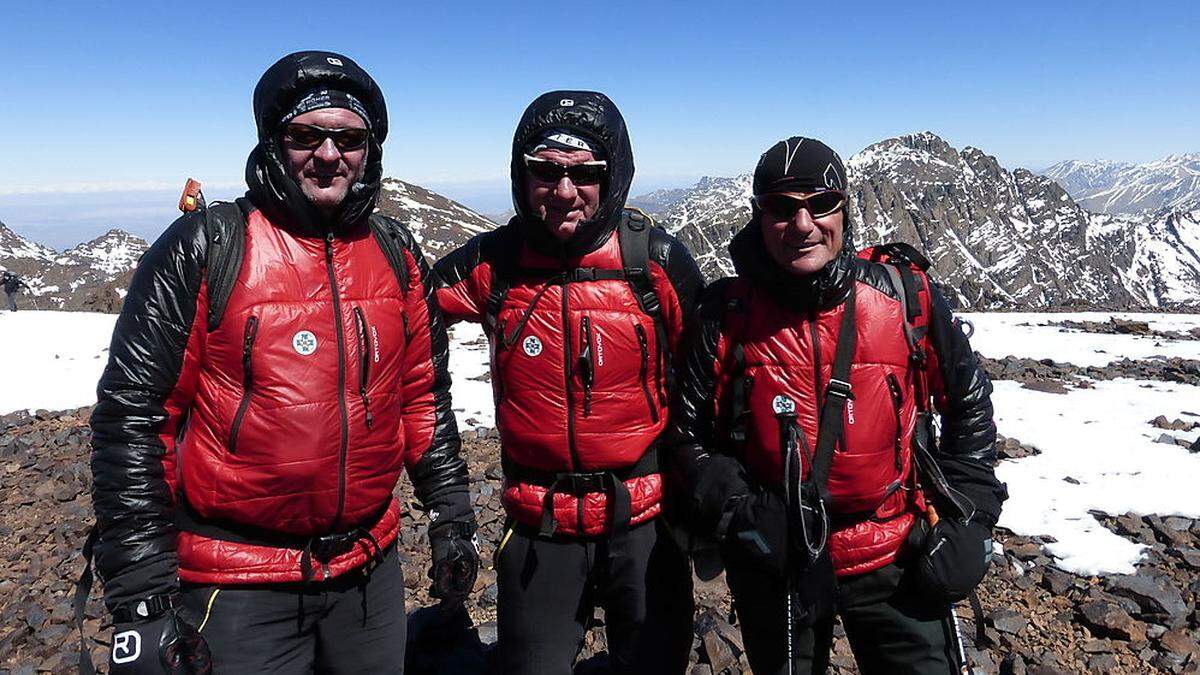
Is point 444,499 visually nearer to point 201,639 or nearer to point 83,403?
point 201,639

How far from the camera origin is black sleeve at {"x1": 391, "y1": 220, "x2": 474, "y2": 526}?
16.2 feet

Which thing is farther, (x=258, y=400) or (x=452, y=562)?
(x=452, y=562)

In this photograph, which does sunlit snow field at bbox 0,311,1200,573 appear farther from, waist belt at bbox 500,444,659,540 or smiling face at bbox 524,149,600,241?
smiling face at bbox 524,149,600,241

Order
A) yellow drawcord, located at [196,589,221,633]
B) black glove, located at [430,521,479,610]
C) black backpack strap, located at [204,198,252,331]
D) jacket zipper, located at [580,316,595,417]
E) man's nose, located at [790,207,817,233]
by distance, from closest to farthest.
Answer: black backpack strap, located at [204,198,252,331]
yellow drawcord, located at [196,589,221,633]
man's nose, located at [790,207,817,233]
black glove, located at [430,521,479,610]
jacket zipper, located at [580,316,595,417]

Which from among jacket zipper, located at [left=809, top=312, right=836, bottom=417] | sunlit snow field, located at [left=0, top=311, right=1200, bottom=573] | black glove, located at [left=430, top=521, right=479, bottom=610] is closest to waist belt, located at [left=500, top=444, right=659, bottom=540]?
black glove, located at [left=430, top=521, right=479, bottom=610]

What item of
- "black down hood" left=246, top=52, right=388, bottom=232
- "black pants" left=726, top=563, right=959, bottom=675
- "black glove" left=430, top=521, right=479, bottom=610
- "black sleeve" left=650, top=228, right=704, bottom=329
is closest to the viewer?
"black down hood" left=246, top=52, right=388, bottom=232

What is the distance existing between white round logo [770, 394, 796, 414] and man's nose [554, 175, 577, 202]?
6.91 feet

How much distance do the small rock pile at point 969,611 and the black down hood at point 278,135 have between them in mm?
5209

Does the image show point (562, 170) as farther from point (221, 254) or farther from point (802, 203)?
point (221, 254)

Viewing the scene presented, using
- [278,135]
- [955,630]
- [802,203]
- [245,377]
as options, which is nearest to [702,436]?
[802,203]

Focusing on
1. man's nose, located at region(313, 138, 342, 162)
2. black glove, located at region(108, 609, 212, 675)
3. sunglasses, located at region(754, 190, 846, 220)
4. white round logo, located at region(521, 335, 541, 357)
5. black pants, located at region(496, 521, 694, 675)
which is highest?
man's nose, located at region(313, 138, 342, 162)

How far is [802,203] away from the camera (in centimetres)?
438

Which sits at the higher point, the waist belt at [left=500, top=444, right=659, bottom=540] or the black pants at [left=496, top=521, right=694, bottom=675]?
the waist belt at [left=500, top=444, right=659, bottom=540]

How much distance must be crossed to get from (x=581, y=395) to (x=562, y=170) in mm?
1723
